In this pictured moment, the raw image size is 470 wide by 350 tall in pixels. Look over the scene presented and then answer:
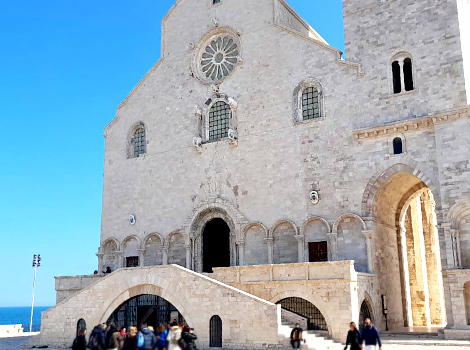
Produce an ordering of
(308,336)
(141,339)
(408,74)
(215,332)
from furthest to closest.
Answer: (408,74)
(215,332)
(308,336)
(141,339)

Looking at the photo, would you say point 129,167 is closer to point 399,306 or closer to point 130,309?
point 130,309

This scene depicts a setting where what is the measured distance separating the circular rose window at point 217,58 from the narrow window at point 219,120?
145cm

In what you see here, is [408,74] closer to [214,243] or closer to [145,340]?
[214,243]

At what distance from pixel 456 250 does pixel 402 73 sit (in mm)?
8106

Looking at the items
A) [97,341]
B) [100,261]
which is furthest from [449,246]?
[100,261]

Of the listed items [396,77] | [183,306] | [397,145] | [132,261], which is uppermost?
[396,77]

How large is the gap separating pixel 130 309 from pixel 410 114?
48.1 ft

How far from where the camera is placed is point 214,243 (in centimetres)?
2925

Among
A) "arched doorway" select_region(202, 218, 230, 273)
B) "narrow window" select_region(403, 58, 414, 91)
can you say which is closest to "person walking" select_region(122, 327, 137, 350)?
"arched doorway" select_region(202, 218, 230, 273)

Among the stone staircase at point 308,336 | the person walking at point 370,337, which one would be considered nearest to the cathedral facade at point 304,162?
the stone staircase at point 308,336

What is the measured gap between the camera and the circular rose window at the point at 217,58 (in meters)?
29.9

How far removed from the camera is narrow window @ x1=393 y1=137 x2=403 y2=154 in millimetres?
24062

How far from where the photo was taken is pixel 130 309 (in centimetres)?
2353

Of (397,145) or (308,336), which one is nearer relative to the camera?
(308,336)
